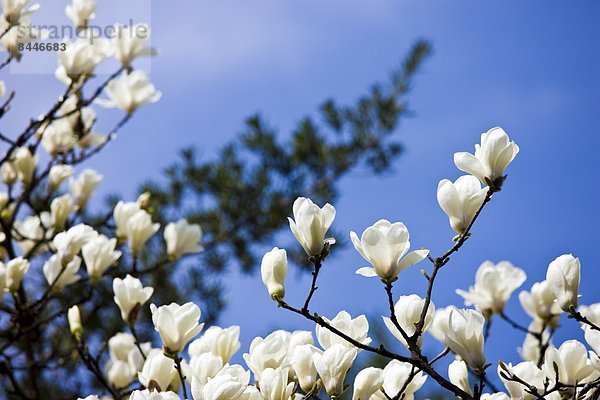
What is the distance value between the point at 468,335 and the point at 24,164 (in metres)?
1.27

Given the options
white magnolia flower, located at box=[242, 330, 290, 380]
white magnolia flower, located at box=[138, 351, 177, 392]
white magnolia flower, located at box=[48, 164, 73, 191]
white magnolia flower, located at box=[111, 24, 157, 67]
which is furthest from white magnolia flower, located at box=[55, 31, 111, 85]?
white magnolia flower, located at box=[242, 330, 290, 380]

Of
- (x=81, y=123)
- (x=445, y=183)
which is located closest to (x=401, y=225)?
(x=445, y=183)

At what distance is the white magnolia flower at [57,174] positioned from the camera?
1.80 meters

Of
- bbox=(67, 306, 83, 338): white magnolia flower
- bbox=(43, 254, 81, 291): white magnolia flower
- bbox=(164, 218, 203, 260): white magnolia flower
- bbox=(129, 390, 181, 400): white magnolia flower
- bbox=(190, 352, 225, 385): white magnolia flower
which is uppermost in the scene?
bbox=(164, 218, 203, 260): white magnolia flower

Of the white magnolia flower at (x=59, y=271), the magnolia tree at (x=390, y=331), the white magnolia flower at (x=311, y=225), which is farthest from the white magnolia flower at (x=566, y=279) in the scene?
A: the white magnolia flower at (x=59, y=271)

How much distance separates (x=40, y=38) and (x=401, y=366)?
4.16ft

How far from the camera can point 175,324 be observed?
3.22 ft

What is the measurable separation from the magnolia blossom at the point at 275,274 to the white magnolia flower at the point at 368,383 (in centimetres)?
14

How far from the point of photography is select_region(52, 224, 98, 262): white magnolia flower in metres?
1.45

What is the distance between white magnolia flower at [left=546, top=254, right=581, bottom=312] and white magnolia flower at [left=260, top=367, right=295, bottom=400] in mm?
337

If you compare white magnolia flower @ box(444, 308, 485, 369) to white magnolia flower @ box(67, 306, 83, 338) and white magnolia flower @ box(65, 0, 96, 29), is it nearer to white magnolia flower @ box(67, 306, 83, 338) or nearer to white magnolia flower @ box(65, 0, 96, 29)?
white magnolia flower @ box(67, 306, 83, 338)

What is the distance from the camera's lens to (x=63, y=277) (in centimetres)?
150

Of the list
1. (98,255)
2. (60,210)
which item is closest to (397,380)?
(98,255)

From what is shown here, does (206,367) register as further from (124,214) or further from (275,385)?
(124,214)
